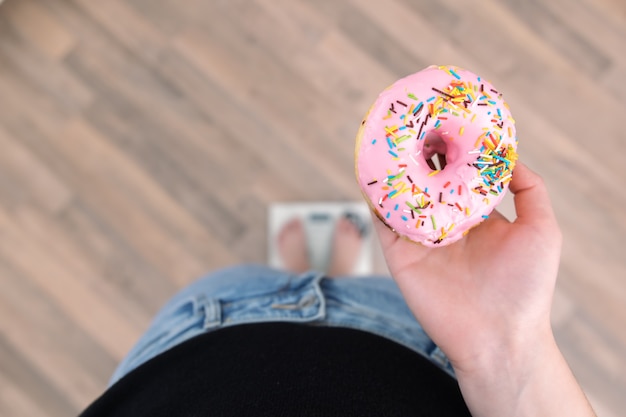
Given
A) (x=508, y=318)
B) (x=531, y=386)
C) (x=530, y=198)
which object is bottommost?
(x=531, y=386)

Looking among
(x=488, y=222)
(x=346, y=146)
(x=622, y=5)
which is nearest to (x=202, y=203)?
(x=346, y=146)

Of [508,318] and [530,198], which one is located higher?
[530,198]

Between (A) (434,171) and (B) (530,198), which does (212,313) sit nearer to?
(A) (434,171)

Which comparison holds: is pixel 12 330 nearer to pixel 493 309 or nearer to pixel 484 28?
pixel 493 309

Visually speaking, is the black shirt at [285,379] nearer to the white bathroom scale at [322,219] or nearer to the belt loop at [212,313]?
the belt loop at [212,313]

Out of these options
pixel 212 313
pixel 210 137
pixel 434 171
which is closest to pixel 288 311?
pixel 212 313

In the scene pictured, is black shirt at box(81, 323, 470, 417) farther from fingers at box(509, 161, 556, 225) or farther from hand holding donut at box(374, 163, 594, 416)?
fingers at box(509, 161, 556, 225)

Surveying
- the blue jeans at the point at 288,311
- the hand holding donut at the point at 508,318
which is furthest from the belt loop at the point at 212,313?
the hand holding donut at the point at 508,318
